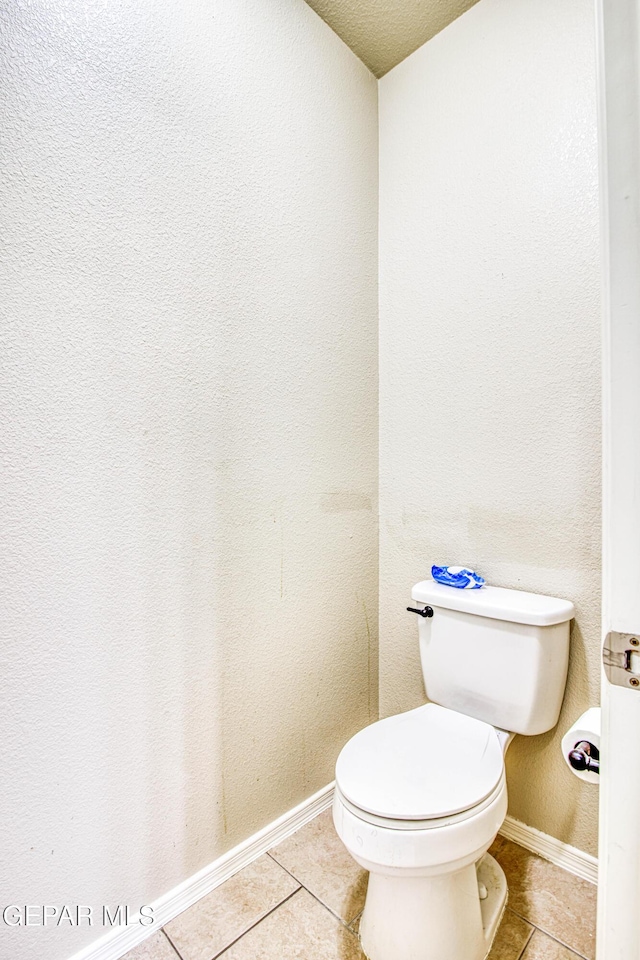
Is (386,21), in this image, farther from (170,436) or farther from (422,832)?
(422,832)

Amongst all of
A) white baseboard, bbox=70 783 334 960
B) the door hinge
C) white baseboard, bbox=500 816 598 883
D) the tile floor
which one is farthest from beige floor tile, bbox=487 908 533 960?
the door hinge

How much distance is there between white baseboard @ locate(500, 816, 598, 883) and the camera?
1.23 m

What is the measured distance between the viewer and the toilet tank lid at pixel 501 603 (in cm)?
119

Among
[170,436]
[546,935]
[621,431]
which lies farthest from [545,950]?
[170,436]

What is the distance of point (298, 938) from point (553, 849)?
2.38 ft

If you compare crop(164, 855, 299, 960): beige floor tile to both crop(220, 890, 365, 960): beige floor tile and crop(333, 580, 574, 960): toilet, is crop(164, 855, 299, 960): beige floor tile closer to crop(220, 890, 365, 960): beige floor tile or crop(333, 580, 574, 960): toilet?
crop(220, 890, 365, 960): beige floor tile

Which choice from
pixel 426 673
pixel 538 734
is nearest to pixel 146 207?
pixel 426 673

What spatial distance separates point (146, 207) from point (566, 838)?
76.5 inches

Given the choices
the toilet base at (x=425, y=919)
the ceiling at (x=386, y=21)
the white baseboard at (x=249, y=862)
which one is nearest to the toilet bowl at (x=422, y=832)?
the toilet base at (x=425, y=919)

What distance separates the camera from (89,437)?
1004 millimetres

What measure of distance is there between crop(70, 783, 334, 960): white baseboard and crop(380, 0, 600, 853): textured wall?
0.44 m

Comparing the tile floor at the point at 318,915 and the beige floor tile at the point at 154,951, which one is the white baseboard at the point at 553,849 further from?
the beige floor tile at the point at 154,951

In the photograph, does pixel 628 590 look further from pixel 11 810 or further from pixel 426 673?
pixel 11 810

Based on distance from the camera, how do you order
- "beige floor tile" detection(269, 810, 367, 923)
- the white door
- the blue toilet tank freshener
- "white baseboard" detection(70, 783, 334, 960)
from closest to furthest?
the white door, "white baseboard" detection(70, 783, 334, 960), "beige floor tile" detection(269, 810, 367, 923), the blue toilet tank freshener
